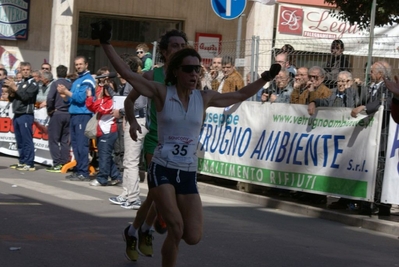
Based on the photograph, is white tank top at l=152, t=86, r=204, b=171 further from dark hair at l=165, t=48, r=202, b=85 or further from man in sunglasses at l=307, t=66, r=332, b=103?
man in sunglasses at l=307, t=66, r=332, b=103

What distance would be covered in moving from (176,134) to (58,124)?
10124mm

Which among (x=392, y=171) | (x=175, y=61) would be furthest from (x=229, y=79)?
(x=175, y=61)

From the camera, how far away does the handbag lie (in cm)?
1478

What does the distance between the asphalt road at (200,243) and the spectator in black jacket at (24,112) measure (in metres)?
3.55

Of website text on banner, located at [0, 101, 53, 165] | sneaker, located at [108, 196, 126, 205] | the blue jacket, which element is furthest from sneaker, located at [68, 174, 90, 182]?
sneaker, located at [108, 196, 126, 205]

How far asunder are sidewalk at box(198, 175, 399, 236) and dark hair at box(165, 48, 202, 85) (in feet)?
16.5

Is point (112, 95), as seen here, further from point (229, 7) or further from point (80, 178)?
point (229, 7)

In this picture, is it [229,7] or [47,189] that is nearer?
[47,189]

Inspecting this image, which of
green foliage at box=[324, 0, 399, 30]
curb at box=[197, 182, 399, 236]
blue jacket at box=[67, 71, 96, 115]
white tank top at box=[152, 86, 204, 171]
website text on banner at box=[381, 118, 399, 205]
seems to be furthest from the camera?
green foliage at box=[324, 0, 399, 30]

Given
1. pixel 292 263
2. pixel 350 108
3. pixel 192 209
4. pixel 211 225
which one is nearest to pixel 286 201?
pixel 350 108

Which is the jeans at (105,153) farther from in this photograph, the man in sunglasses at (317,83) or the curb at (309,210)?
the man in sunglasses at (317,83)

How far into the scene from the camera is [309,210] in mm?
12477

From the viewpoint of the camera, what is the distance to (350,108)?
40.4 feet

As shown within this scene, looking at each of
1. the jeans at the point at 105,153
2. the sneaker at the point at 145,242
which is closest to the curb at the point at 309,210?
the jeans at the point at 105,153
